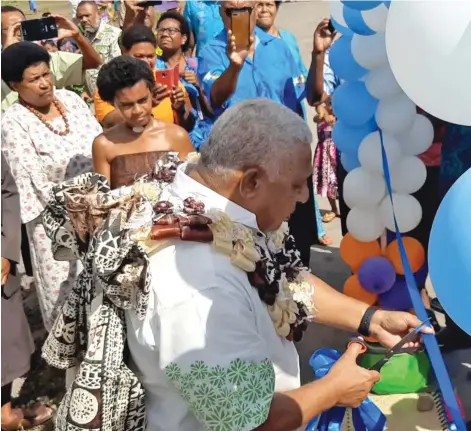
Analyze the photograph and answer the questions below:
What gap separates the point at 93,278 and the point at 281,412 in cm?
54

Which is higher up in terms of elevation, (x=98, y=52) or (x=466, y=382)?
(x=98, y=52)

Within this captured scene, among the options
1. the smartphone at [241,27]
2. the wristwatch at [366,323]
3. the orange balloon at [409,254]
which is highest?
the smartphone at [241,27]

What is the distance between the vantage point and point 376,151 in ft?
8.32

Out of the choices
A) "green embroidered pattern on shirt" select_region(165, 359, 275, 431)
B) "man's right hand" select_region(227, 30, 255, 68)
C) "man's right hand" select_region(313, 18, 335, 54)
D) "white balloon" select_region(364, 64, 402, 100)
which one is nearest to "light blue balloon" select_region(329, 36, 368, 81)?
"white balloon" select_region(364, 64, 402, 100)

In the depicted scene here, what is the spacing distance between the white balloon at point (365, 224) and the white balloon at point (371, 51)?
0.62 meters

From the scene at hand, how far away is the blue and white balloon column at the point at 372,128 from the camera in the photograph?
2383mm

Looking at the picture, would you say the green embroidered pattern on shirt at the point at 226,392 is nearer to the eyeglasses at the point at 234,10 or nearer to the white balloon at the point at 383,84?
the white balloon at the point at 383,84

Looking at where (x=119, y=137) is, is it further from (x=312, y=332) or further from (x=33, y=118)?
(x=312, y=332)

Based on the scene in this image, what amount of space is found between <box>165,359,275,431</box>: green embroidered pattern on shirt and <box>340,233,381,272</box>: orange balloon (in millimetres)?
1580

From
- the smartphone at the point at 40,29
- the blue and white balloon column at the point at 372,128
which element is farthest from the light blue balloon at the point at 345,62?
the smartphone at the point at 40,29

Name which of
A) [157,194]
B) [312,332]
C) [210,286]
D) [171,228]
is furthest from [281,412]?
[312,332]

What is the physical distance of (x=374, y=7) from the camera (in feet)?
7.43

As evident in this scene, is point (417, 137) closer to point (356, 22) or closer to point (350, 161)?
point (350, 161)

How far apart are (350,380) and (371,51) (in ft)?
4.47
